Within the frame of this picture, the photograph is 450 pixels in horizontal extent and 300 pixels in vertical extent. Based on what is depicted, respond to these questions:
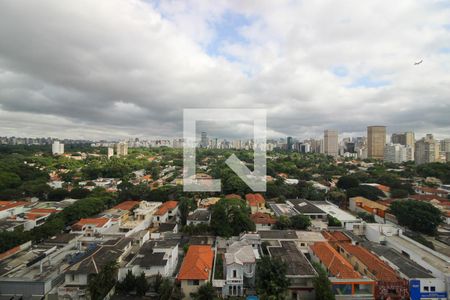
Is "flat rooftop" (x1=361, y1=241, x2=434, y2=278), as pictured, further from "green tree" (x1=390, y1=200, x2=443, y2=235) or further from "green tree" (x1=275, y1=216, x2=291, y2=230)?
"green tree" (x1=390, y1=200, x2=443, y2=235)

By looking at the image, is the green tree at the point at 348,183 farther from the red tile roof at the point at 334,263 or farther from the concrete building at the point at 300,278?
the concrete building at the point at 300,278

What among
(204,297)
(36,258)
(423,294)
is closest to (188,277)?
(204,297)

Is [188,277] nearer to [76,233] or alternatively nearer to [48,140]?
[76,233]

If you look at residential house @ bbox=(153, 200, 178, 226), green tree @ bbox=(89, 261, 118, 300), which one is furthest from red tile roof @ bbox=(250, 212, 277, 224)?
green tree @ bbox=(89, 261, 118, 300)

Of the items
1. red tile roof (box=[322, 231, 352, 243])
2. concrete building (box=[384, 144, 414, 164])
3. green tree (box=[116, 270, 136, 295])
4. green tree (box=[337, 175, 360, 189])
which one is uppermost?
concrete building (box=[384, 144, 414, 164])

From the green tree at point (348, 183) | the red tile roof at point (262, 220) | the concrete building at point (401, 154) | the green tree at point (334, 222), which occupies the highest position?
the concrete building at point (401, 154)

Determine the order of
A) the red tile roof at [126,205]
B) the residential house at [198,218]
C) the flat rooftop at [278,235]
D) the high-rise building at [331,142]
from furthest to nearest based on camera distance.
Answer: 1. the high-rise building at [331,142]
2. the red tile roof at [126,205]
3. the residential house at [198,218]
4. the flat rooftop at [278,235]

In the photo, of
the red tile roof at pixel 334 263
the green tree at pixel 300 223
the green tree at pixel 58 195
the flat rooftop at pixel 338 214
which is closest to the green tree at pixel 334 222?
the flat rooftop at pixel 338 214
